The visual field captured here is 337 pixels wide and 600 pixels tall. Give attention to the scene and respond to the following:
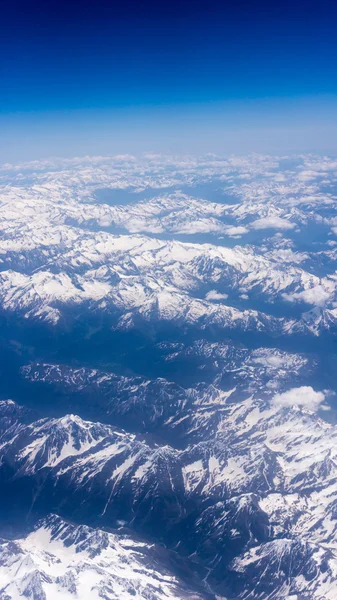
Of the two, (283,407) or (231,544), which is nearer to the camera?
(231,544)

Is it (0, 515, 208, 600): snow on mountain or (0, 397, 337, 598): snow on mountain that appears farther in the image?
(0, 397, 337, 598): snow on mountain

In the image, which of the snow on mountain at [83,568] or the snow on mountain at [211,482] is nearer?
the snow on mountain at [83,568]

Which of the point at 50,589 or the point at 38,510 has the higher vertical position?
the point at 50,589

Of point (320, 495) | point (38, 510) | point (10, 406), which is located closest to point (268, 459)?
point (320, 495)

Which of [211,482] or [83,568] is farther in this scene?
[211,482]

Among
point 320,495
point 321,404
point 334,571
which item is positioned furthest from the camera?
point 321,404

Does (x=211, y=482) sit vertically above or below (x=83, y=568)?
below

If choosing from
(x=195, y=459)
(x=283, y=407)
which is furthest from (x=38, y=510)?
(x=283, y=407)

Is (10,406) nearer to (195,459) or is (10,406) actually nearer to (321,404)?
(195,459)

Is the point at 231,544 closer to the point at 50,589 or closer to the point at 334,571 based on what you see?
the point at 334,571

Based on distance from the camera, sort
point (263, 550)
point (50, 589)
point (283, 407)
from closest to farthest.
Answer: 1. point (50, 589)
2. point (263, 550)
3. point (283, 407)
